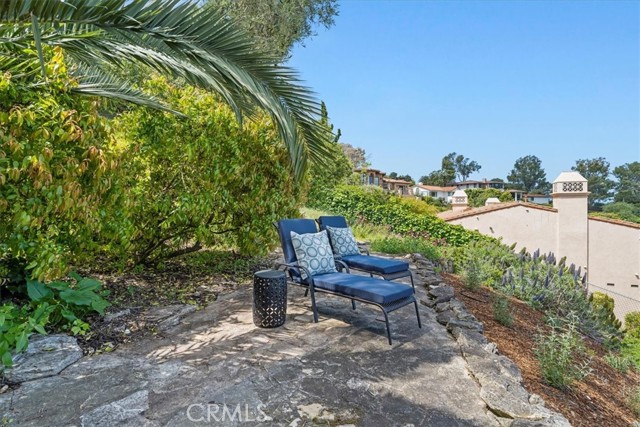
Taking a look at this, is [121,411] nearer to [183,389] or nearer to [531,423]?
[183,389]

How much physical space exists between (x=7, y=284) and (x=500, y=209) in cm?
1596

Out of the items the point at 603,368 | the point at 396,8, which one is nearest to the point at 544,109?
the point at 396,8

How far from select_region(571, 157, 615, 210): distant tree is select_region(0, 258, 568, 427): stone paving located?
64110 mm

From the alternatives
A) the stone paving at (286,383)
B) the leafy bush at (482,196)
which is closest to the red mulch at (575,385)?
the stone paving at (286,383)

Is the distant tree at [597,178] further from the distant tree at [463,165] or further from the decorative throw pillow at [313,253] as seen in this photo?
the decorative throw pillow at [313,253]

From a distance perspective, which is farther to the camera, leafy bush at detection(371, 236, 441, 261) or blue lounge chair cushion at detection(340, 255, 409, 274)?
leafy bush at detection(371, 236, 441, 261)

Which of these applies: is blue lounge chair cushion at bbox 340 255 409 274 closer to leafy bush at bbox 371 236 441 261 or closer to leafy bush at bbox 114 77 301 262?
leafy bush at bbox 114 77 301 262

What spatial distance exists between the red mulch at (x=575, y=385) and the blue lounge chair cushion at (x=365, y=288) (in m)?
1.15

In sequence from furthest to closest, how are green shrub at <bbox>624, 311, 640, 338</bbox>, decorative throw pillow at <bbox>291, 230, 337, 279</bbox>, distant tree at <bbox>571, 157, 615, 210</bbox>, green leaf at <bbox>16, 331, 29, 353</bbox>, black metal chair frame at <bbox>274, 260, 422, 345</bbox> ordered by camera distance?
distant tree at <bbox>571, 157, 615, 210</bbox> → green shrub at <bbox>624, 311, 640, 338</bbox> → decorative throw pillow at <bbox>291, 230, 337, 279</bbox> → black metal chair frame at <bbox>274, 260, 422, 345</bbox> → green leaf at <bbox>16, 331, 29, 353</bbox>

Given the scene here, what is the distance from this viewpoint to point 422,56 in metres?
13.7

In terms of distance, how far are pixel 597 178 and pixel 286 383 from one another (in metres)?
72.0

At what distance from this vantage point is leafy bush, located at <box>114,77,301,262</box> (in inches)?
194

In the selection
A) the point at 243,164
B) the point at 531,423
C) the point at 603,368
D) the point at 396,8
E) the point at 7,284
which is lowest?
the point at 603,368

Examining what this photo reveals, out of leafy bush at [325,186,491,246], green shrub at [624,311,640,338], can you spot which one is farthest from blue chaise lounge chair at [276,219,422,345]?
green shrub at [624,311,640,338]
